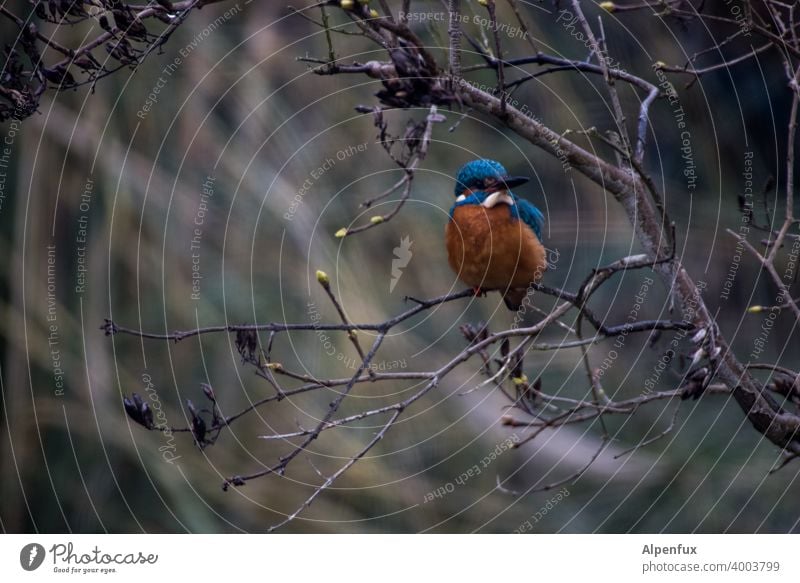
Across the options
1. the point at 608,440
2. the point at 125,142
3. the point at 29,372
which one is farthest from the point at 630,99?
the point at 29,372

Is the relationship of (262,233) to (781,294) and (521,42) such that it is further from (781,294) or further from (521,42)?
(781,294)

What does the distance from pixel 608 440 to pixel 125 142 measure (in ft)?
3.21

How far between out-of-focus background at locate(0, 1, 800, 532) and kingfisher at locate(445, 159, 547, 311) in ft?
0.24

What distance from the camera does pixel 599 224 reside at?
1389mm

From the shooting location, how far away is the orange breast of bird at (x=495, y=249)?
1.28 meters

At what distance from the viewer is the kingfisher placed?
4.20 feet
